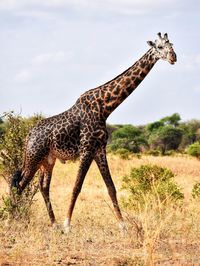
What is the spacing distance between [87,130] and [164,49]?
67.7 inches

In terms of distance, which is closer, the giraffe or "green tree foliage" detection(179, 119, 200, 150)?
the giraffe

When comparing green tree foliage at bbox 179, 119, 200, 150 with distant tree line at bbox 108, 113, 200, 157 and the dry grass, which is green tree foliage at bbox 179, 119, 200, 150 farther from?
the dry grass

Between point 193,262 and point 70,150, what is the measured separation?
3.11 m

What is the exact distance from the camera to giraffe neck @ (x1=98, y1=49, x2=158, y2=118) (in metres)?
9.17

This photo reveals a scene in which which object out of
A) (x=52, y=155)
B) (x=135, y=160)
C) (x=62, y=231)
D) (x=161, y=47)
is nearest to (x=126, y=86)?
(x=161, y=47)

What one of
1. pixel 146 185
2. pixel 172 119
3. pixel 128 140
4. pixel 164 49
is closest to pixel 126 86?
pixel 164 49

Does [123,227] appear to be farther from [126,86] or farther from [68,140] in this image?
[126,86]

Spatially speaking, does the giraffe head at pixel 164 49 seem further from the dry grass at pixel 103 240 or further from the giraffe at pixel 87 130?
the dry grass at pixel 103 240

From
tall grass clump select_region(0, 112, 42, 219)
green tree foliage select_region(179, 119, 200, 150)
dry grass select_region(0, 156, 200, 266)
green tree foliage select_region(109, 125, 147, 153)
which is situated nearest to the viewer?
dry grass select_region(0, 156, 200, 266)

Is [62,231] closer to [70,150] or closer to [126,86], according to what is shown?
[70,150]

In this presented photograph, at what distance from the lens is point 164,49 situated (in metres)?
8.90

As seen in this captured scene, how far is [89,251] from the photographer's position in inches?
289

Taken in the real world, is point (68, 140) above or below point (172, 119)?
above

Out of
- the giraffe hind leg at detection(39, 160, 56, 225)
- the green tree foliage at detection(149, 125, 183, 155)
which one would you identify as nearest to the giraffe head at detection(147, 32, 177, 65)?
the giraffe hind leg at detection(39, 160, 56, 225)
